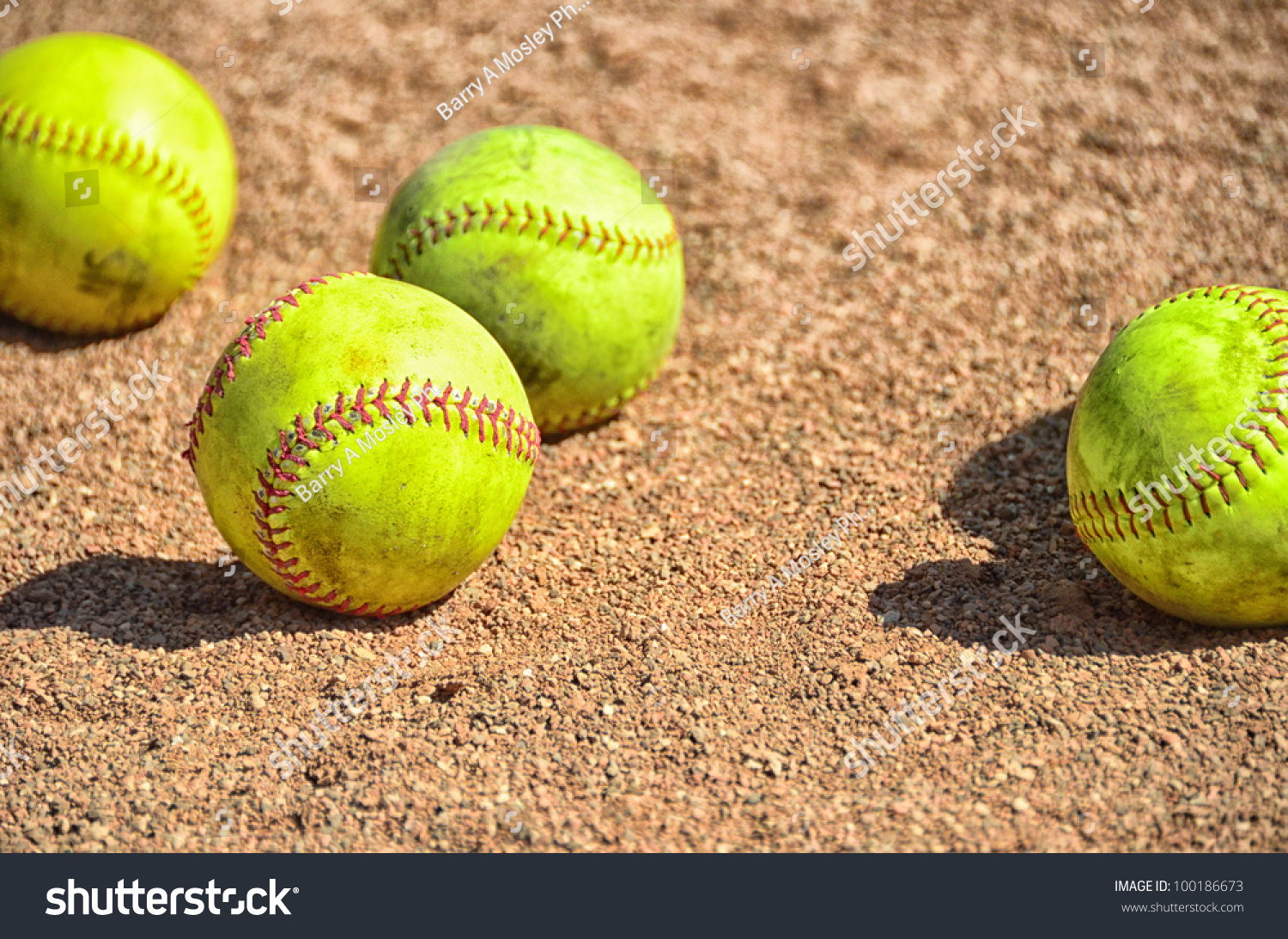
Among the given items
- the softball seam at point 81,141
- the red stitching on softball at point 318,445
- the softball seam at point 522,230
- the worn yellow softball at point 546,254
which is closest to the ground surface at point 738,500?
the red stitching on softball at point 318,445

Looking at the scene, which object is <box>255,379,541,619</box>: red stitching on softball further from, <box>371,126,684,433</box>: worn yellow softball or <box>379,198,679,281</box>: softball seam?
<box>379,198,679,281</box>: softball seam

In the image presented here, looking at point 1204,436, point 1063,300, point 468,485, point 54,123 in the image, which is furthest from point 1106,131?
point 54,123

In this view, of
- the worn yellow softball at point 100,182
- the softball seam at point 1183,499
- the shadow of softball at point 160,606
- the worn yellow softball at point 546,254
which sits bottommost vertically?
the shadow of softball at point 160,606

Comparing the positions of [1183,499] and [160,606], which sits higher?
[1183,499]

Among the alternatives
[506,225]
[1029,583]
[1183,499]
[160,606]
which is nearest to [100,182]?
[506,225]

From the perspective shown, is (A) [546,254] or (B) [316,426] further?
(A) [546,254]

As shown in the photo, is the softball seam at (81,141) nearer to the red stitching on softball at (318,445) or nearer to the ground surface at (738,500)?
the ground surface at (738,500)

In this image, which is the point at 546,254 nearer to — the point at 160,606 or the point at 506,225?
the point at 506,225
